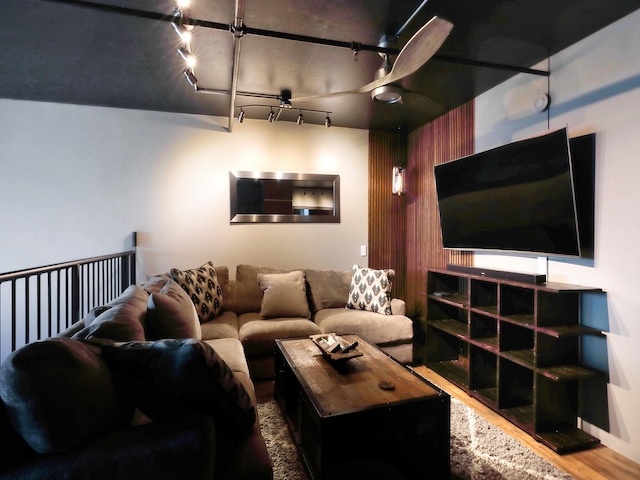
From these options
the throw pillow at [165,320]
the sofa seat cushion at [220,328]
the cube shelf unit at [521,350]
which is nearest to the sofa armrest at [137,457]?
the throw pillow at [165,320]

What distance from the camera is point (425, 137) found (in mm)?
3926

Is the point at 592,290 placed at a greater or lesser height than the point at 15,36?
lesser

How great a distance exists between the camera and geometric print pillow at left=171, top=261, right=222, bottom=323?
2982 mm

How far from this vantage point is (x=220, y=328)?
2814 millimetres

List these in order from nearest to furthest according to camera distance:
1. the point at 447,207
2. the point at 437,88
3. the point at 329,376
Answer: the point at 329,376, the point at 437,88, the point at 447,207

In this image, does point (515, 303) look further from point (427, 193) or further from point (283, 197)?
point (283, 197)

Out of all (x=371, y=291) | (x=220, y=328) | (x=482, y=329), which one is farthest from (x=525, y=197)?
Result: (x=220, y=328)

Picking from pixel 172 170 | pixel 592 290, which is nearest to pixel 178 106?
pixel 172 170

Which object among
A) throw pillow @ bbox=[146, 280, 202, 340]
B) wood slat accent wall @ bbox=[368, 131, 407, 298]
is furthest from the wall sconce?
throw pillow @ bbox=[146, 280, 202, 340]

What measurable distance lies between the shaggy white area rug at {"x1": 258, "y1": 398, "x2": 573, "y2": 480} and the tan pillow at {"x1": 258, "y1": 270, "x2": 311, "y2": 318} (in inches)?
39.7

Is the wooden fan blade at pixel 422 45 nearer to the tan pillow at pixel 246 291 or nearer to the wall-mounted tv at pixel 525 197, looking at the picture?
the wall-mounted tv at pixel 525 197

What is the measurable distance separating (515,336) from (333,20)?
8.46 feet

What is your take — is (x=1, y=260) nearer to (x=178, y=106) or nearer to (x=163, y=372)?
(x=178, y=106)

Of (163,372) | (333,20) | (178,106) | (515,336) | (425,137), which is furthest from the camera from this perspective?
(425,137)
